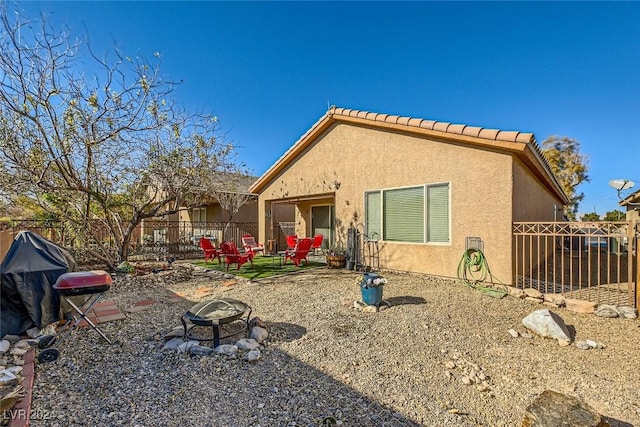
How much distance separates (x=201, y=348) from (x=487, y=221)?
677 centimetres

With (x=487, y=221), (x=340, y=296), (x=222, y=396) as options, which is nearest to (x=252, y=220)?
(x=340, y=296)

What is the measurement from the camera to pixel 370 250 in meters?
9.97

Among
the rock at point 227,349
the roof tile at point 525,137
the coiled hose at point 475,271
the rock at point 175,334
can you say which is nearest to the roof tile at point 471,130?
the roof tile at point 525,137

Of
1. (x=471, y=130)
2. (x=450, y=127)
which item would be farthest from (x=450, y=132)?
(x=471, y=130)

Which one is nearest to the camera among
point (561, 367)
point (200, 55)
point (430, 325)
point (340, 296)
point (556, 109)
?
point (561, 367)

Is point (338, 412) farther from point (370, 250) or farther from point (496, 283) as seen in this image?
point (370, 250)

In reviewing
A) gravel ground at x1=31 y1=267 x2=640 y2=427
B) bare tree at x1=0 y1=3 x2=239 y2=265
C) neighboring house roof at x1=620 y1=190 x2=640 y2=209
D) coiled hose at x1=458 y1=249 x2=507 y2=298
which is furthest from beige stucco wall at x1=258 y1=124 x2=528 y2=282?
neighboring house roof at x1=620 y1=190 x2=640 y2=209

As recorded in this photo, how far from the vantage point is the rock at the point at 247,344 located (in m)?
4.05

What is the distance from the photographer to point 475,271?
24.5 ft

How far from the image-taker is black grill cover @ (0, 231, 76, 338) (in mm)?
4352

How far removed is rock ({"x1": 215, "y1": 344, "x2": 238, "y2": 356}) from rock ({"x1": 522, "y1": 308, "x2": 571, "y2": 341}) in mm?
4682

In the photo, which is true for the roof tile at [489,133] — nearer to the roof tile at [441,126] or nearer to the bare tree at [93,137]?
the roof tile at [441,126]

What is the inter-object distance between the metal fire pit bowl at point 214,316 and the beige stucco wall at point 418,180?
224 inches

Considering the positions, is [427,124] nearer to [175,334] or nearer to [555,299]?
[555,299]
